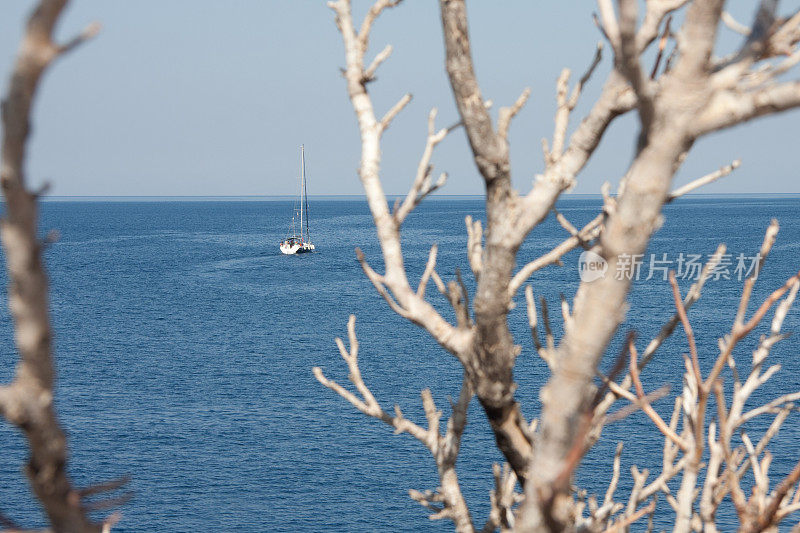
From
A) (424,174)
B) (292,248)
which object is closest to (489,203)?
(424,174)

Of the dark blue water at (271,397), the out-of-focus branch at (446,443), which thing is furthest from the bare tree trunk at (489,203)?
the dark blue water at (271,397)

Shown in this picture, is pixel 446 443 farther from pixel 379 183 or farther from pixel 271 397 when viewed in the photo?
pixel 271 397

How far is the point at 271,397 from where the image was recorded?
50281 mm

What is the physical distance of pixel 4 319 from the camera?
79312 mm

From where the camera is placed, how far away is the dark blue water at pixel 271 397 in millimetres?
35875

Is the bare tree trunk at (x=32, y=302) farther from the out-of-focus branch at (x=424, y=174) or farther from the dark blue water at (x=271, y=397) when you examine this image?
the dark blue water at (x=271, y=397)

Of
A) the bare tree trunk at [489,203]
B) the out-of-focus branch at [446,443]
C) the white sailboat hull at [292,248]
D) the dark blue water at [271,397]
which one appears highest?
the bare tree trunk at [489,203]

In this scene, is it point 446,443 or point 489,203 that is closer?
point 489,203

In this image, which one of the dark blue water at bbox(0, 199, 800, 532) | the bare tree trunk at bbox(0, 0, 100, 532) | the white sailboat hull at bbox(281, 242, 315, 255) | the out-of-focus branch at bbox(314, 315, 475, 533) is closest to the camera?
the bare tree trunk at bbox(0, 0, 100, 532)

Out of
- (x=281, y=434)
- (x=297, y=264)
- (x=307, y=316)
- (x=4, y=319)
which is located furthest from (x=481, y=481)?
(x=297, y=264)

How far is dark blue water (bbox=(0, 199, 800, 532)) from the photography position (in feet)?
118

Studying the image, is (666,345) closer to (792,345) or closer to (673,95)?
(792,345)

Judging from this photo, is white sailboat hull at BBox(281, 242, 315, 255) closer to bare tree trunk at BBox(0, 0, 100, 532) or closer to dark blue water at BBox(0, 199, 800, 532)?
dark blue water at BBox(0, 199, 800, 532)

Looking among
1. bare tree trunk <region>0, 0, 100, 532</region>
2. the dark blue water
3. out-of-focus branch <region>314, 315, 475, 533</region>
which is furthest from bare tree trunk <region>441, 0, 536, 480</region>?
the dark blue water
